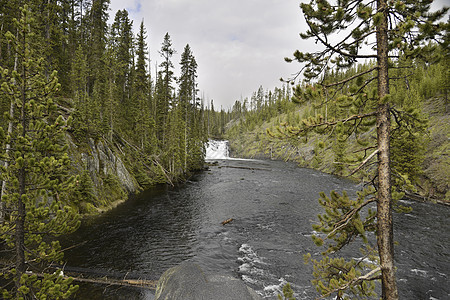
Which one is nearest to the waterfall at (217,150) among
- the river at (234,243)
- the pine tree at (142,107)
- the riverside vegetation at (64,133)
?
the riverside vegetation at (64,133)

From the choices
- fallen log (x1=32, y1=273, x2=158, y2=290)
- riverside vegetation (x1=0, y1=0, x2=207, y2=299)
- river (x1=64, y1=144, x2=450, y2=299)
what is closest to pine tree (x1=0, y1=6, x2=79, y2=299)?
riverside vegetation (x1=0, y1=0, x2=207, y2=299)

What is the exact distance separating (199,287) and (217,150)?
2876 inches

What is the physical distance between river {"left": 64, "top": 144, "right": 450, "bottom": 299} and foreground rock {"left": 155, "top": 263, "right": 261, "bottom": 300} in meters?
3.24

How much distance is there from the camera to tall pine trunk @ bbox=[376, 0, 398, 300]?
4070 mm

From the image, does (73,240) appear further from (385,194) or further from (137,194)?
(385,194)

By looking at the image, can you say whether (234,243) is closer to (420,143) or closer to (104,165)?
(104,165)

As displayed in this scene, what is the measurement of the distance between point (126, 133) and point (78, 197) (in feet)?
59.4

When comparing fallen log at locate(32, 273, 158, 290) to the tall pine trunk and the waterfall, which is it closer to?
the tall pine trunk

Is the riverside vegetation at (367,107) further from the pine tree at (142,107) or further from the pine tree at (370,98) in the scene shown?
the pine tree at (142,107)

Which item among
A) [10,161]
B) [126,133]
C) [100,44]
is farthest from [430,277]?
[100,44]

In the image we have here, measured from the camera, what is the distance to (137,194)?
924 inches

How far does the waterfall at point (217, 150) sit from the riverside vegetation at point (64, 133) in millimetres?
30467

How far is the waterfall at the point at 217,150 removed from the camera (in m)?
72.8

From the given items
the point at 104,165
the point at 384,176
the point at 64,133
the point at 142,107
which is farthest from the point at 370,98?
the point at 142,107
